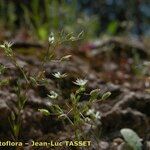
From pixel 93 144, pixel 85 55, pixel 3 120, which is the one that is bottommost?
pixel 93 144

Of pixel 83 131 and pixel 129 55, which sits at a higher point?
pixel 129 55

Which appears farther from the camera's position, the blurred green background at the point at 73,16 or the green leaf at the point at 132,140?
the blurred green background at the point at 73,16

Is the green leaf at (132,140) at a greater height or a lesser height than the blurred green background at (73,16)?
lesser

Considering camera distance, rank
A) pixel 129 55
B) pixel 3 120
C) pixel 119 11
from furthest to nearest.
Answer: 1. pixel 119 11
2. pixel 129 55
3. pixel 3 120

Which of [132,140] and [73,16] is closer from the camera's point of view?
[132,140]

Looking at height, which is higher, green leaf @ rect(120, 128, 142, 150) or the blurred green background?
the blurred green background

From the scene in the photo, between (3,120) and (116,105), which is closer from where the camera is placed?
(3,120)

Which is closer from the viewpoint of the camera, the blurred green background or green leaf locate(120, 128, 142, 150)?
green leaf locate(120, 128, 142, 150)

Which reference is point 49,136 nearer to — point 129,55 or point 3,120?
point 3,120

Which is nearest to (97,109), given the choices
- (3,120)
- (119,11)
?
(3,120)

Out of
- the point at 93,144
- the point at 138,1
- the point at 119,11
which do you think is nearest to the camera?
the point at 93,144

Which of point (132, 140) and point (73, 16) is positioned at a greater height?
point (73, 16)
